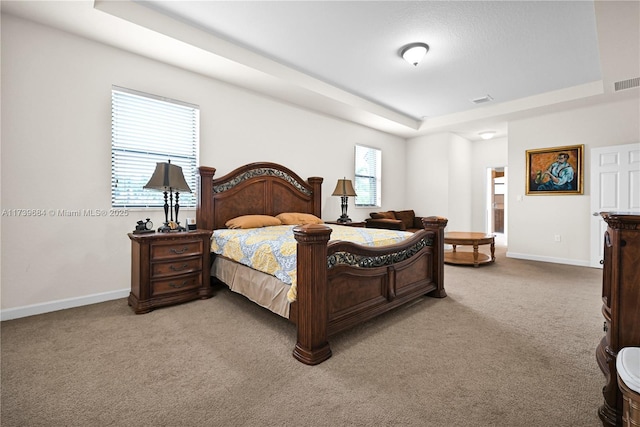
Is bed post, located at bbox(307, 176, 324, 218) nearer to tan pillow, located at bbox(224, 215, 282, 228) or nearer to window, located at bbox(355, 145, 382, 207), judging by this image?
tan pillow, located at bbox(224, 215, 282, 228)

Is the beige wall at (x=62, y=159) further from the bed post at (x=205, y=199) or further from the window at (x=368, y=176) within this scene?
the window at (x=368, y=176)

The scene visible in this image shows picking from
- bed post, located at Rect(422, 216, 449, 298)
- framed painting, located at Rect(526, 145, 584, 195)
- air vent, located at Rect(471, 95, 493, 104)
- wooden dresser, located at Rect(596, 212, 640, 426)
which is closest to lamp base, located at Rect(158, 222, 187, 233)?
bed post, located at Rect(422, 216, 449, 298)

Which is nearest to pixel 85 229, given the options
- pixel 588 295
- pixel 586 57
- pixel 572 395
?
pixel 572 395

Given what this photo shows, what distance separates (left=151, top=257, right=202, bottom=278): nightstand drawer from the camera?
9.32 feet

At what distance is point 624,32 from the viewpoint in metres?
2.84

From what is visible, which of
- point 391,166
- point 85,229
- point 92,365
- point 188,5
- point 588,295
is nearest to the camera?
point 92,365

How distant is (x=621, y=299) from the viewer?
1306 mm

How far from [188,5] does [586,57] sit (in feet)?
14.9

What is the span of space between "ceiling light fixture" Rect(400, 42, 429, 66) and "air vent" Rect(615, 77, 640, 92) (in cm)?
283

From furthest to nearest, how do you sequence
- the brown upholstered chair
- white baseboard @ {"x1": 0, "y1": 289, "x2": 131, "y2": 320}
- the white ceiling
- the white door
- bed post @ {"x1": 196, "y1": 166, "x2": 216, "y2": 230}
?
the brown upholstered chair
the white door
bed post @ {"x1": 196, "y1": 166, "x2": 216, "y2": 230}
the white ceiling
white baseboard @ {"x1": 0, "y1": 289, "x2": 131, "y2": 320}

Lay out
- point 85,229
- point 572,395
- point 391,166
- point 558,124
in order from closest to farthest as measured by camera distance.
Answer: point 572,395, point 85,229, point 558,124, point 391,166

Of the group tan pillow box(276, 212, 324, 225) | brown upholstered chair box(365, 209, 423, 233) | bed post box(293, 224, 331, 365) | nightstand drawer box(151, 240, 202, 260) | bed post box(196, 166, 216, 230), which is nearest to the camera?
bed post box(293, 224, 331, 365)

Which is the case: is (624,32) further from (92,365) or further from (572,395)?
(92,365)

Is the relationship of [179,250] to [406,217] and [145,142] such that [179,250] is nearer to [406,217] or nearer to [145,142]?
[145,142]
